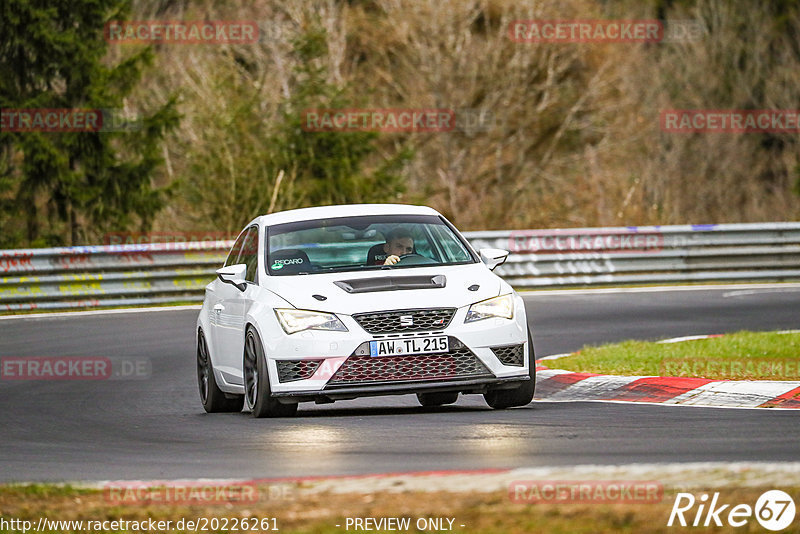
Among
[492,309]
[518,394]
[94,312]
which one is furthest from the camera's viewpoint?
[94,312]

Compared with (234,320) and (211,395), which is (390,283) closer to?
(234,320)

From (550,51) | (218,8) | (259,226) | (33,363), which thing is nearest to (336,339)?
(259,226)

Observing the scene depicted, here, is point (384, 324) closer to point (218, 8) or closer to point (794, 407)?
point (794, 407)

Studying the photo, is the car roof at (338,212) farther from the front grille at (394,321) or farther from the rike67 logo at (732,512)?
the rike67 logo at (732,512)

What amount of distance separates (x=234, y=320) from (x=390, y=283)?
1512 millimetres

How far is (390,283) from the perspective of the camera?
10.4m

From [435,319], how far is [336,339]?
67 centimetres

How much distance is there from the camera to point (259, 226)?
1192 cm

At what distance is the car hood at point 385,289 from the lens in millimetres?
10203

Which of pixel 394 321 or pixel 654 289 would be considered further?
pixel 654 289

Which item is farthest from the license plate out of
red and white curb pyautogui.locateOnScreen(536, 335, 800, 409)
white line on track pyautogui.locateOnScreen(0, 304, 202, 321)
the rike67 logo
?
white line on track pyautogui.locateOnScreen(0, 304, 202, 321)

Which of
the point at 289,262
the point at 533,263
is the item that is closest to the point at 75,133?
the point at 533,263

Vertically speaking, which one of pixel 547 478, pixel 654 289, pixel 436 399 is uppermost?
pixel 547 478

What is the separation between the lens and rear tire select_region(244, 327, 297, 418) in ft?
34.2
